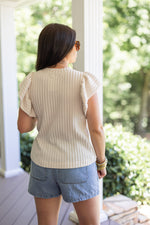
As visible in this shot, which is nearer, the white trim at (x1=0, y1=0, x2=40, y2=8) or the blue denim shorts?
the blue denim shorts

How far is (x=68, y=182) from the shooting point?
1.16 meters

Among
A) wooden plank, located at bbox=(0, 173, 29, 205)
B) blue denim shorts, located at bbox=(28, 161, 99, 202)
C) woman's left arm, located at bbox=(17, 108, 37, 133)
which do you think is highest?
woman's left arm, located at bbox=(17, 108, 37, 133)

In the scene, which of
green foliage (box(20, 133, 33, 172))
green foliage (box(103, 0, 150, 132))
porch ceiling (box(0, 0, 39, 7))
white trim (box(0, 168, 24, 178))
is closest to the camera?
porch ceiling (box(0, 0, 39, 7))

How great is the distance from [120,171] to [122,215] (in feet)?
2.29

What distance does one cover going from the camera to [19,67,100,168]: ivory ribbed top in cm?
114

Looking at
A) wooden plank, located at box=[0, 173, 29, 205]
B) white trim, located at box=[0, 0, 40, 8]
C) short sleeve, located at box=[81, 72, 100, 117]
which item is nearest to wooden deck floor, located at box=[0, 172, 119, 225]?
wooden plank, located at box=[0, 173, 29, 205]

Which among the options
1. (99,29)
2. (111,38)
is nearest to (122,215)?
(99,29)

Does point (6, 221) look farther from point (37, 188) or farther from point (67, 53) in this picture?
point (67, 53)

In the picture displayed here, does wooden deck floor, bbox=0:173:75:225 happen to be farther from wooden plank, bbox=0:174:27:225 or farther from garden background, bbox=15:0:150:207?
garden background, bbox=15:0:150:207

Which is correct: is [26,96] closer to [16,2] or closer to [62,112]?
[62,112]

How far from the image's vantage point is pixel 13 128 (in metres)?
3.42

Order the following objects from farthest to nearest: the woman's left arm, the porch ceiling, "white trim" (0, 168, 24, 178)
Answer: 1. "white trim" (0, 168, 24, 178)
2. the porch ceiling
3. the woman's left arm

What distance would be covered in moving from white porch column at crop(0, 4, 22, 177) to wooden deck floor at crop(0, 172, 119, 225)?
0.28 meters

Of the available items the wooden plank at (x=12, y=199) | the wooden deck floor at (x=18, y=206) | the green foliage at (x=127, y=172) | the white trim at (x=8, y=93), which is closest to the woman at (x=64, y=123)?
the wooden deck floor at (x=18, y=206)
